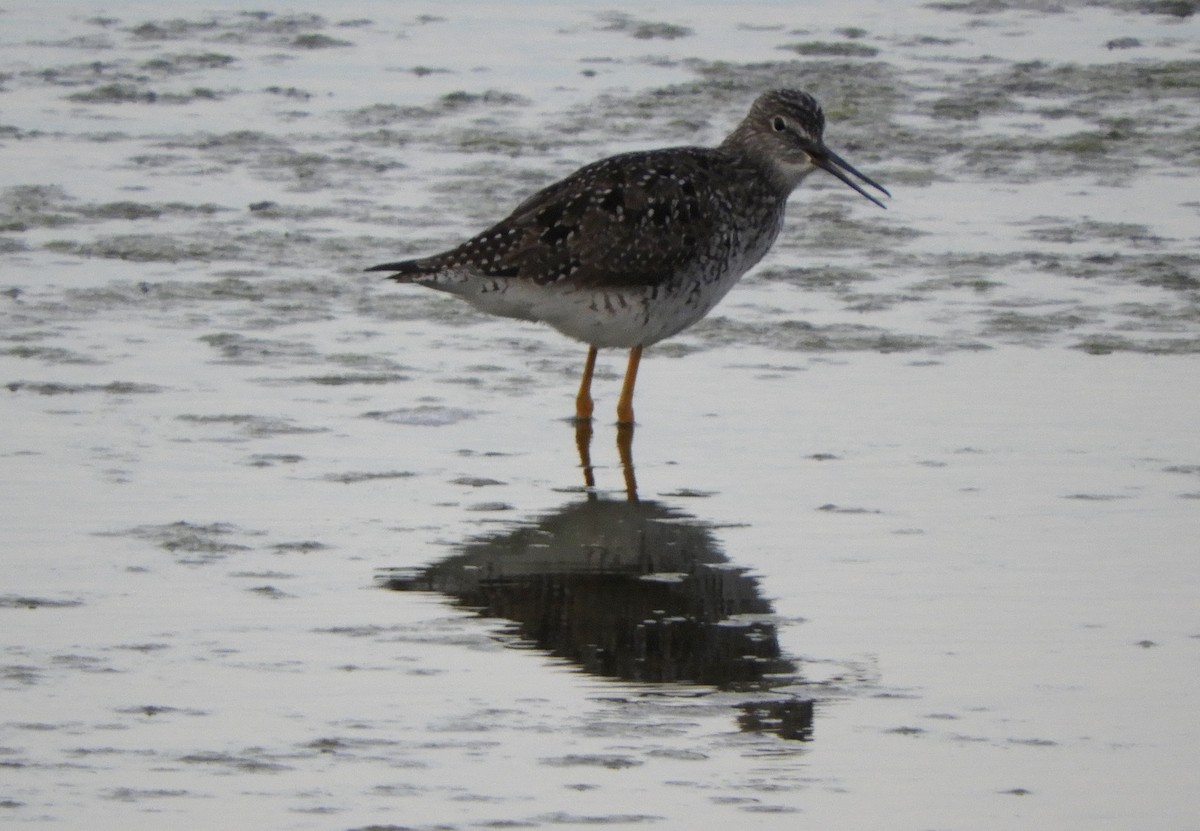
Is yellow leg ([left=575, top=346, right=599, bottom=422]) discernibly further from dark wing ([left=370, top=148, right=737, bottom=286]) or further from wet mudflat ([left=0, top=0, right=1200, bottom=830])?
dark wing ([left=370, top=148, right=737, bottom=286])

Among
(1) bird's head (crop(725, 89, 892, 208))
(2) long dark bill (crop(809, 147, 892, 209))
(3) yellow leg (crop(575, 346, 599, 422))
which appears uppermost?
(1) bird's head (crop(725, 89, 892, 208))

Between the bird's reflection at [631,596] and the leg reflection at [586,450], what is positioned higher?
the leg reflection at [586,450]

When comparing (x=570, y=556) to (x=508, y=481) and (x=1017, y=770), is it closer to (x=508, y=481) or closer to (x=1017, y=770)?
(x=508, y=481)

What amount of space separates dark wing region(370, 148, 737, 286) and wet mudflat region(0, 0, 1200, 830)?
1.65 ft

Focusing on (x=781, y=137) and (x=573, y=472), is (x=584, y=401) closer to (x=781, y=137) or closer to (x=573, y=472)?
(x=573, y=472)

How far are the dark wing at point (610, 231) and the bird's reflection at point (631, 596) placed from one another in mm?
Result: 1206

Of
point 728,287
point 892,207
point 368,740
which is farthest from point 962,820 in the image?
point 892,207

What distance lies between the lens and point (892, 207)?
1182 centimetres

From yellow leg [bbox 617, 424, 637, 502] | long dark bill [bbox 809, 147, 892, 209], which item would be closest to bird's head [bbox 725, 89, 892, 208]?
long dark bill [bbox 809, 147, 892, 209]

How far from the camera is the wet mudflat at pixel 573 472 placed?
5707 mm

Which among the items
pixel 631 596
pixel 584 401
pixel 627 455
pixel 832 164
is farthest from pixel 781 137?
pixel 631 596

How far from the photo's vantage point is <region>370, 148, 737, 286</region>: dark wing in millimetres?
8930

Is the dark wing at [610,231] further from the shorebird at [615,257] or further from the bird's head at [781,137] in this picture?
the bird's head at [781,137]

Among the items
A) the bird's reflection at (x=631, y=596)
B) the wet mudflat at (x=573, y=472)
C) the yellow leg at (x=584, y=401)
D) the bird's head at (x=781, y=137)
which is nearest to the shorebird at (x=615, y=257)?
the yellow leg at (x=584, y=401)
